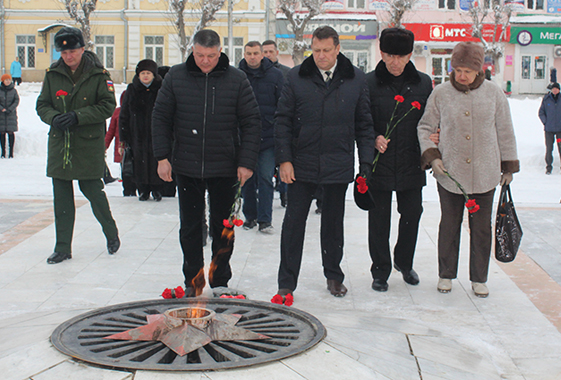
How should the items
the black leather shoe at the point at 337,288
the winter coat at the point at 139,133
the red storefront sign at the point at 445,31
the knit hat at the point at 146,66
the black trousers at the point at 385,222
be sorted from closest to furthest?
1. the black leather shoe at the point at 337,288
2. the black trousers at the point at 385,222
3. the knit hat at the point at 146,66
4. the winter coat at the point at 139,133
5. the red storefront sign at the point at 445,31

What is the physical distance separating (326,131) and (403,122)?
71 cm

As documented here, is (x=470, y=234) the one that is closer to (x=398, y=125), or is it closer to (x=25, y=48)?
(x=398, y=125)

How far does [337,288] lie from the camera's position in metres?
4.97

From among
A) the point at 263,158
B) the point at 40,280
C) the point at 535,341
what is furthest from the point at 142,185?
the point at 535,341

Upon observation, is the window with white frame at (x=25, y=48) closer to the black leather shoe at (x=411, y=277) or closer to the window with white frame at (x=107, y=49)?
the window with white frame at (x=107, y=49)

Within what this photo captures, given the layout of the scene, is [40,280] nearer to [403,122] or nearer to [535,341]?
[403,122]

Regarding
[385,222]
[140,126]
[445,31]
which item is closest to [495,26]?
[445,31]

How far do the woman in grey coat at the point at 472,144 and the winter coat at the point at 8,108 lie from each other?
12450 mm

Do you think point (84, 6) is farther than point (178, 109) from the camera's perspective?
Yes

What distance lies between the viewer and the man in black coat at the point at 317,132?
186 inches

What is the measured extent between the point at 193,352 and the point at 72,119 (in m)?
3.04

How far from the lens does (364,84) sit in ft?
15.9

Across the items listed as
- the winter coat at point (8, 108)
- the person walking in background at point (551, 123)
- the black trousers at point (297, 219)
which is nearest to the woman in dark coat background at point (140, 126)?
the black trousers at point (297, 219)

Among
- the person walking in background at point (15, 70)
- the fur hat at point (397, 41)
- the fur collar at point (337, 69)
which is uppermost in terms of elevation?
the person walking in background at point (15, 70)
